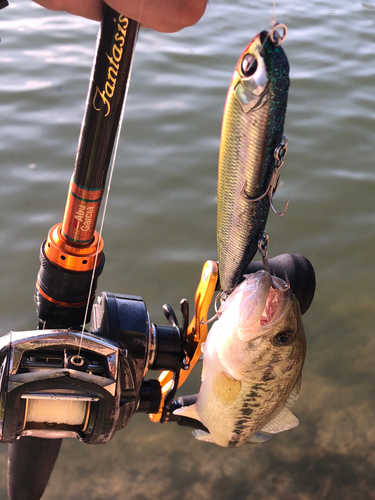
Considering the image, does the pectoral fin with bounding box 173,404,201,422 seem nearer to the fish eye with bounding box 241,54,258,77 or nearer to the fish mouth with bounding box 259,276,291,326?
the fish mouth with bounding box 259,276,291,326

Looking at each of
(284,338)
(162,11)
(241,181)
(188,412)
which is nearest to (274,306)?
(284,338)

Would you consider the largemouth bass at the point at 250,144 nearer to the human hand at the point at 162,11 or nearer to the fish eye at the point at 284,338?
the human hand at the point at 162,11

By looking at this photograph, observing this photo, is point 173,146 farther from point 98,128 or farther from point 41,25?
point 98,128

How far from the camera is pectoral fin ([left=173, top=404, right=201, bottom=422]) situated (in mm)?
1880

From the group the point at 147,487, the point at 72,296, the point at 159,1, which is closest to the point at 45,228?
the point at 147,487

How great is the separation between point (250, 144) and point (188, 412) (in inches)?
43.3

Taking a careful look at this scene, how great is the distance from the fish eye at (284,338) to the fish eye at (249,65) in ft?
3.05

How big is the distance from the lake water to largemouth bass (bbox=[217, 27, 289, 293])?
5.28ft

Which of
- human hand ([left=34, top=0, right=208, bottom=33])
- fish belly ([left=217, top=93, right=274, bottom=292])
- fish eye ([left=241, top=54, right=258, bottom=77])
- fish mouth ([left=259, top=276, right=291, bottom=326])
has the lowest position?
fish mouth ([left=259, top=276, right=291, bottom=326])

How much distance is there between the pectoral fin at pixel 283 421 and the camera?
6.50ft

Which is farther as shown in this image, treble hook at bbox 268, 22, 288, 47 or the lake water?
the lake water

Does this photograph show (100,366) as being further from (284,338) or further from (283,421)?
(283,421)

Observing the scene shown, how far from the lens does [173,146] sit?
4367mm

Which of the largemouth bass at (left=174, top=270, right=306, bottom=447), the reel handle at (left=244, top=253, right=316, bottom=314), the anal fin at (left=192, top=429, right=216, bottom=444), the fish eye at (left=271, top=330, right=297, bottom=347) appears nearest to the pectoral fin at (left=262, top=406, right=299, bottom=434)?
the largemouth bass at (left=174, top=270, right=306, bottom=447)
